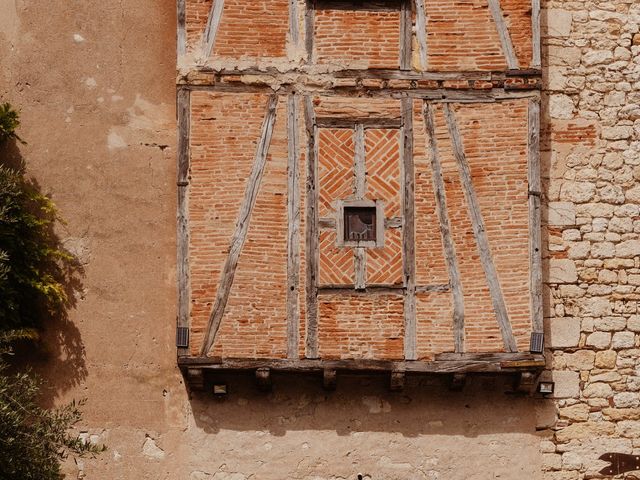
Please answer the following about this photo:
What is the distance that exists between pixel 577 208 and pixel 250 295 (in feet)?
10.3

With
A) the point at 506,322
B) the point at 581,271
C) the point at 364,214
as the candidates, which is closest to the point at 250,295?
the point at 364,214

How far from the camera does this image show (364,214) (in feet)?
39.6

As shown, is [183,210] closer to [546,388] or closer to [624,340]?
[546,388]

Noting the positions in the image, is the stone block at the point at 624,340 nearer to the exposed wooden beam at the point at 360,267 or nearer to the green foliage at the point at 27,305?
the exposed wooden beam at the point at 360,267

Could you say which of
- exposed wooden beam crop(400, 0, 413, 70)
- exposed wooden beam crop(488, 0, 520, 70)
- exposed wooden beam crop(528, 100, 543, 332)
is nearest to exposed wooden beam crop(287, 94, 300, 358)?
exposed wooden beam crop(400, 0, 413, 70)

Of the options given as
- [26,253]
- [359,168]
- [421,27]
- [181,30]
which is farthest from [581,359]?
[26,253]

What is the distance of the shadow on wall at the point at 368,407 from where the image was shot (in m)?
12.2

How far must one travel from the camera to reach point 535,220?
12.0m

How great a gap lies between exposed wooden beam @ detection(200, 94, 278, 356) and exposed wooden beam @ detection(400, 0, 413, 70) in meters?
1.18

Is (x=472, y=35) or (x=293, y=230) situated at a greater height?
(x=472, y=35)

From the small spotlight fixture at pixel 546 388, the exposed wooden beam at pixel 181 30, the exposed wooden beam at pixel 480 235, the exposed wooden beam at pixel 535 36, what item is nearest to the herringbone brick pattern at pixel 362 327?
the exposed wooden beam at pixel 480 235

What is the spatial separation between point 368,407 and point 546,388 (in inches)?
62.5

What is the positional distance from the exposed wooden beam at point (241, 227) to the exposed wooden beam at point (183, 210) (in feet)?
0.74

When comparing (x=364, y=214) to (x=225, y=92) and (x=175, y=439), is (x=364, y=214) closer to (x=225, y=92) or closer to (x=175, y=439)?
(x=225, y=92)
